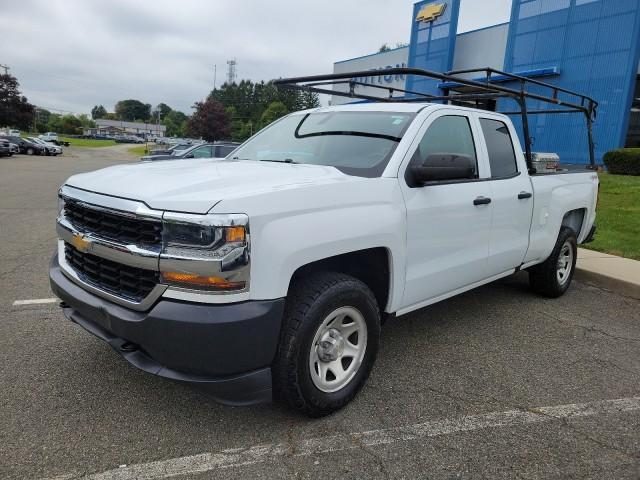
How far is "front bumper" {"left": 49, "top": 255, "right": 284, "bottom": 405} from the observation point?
2.37 metres

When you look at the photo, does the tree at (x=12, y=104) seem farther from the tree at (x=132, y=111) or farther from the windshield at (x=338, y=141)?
the tree at (x=132, y=111)

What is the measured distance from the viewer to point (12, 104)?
56.4 m

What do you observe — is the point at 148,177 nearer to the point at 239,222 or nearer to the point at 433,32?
the point at 239,222

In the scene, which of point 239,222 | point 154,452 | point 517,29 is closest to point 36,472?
point 154,452

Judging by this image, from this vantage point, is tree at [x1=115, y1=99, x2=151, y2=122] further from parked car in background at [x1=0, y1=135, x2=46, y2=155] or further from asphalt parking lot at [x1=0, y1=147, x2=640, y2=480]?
asphalt parking lot at [x1=0, y1=147, x2=640, y2=480]

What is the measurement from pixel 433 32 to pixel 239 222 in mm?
27290

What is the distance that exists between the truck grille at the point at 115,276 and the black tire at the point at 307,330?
0.73 meters

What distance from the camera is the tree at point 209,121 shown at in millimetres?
61906

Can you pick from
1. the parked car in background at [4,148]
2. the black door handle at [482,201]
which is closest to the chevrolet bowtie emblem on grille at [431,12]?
the black door handle at [482,201]

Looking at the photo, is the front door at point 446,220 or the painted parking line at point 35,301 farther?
the painted parking line at point 35,301

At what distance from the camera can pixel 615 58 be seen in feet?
61.9

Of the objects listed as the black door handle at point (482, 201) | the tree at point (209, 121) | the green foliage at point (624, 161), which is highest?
the tree at point (209, 121)

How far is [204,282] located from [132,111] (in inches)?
7840

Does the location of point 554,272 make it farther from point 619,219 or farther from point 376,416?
point 619,219
